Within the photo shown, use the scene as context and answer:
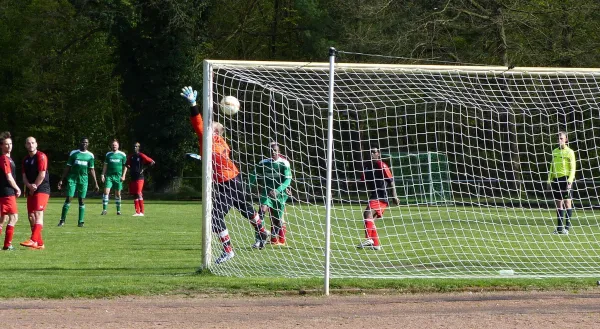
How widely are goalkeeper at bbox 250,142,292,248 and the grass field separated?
42 cm

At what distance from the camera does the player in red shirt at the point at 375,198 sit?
14.5m

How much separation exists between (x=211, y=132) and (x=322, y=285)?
2.34 metres

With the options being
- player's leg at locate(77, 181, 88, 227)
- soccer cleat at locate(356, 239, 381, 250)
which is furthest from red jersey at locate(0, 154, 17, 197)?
player's leg at locate(77, 181, 88, 227)

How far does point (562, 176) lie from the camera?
1800 cm

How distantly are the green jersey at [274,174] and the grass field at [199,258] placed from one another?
88 cm

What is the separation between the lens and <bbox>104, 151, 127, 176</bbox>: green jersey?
25125 mm

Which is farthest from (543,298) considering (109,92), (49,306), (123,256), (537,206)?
(109,92)

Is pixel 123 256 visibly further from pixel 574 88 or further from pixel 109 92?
pixel 109 92

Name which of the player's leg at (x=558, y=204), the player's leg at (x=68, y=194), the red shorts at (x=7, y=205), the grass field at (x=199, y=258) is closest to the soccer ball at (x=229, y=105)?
the grass field at (x=199, y=258)

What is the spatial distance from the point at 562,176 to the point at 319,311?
10.4m

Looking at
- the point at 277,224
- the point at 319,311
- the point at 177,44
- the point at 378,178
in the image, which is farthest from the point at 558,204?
the point at 177,44

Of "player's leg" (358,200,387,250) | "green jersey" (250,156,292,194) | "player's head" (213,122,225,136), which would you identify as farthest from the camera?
"green jersey" (250,156,292,194)

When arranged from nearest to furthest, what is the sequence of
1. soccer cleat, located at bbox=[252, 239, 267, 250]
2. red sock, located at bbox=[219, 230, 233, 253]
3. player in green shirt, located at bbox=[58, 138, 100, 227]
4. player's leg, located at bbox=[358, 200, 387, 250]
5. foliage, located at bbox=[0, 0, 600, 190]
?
red sock, located at bbox=[219, 230, 233, 253]
soccer cleat, located at bbox=[252, 239, 267, 250]
player's leg, located at bbox=[358, 200, 387, 250]
player in green shirt, located at bbox=[58, 138, 100, 227]
foliage, located at bbox=[0, 0, 600, 190]

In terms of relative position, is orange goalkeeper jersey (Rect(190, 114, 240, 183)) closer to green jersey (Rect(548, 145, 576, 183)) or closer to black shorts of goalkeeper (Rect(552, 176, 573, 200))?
black shorts of goalkeeper (Rect(552, 176, 573, 200))
